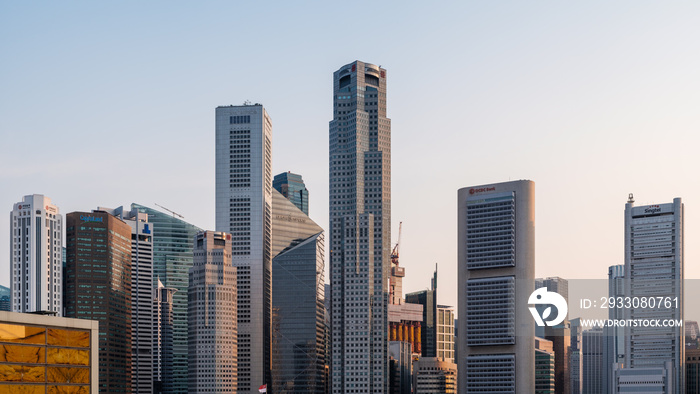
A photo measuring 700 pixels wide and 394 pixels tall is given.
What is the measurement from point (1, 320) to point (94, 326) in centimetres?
1039

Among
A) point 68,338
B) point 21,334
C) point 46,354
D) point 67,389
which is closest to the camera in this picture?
point 21,334

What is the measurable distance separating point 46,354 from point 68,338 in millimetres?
2602

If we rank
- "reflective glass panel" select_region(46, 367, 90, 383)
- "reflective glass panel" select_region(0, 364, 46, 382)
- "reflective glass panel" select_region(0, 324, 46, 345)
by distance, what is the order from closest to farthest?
"reflective glass panel" select_region(0, 364, 46, 382) → "reflective glass panel" select_region(0, 324, 46, 345) → "reflective glass panel" select_region(46, 367, 90, 383)

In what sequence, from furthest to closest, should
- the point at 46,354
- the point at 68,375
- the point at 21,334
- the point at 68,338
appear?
1. the point at 68,338
2. the point at 68,375
3. the point at 46,354
4. the point at 21,334

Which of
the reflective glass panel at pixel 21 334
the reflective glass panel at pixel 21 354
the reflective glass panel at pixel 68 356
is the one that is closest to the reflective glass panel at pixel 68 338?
the reflective glass panel at pixel 68 356

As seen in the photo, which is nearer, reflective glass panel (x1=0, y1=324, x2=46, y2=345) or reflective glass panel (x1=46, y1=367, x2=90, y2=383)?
reflective glass panel (x1=0, y1=324, x2=46, y2=345)

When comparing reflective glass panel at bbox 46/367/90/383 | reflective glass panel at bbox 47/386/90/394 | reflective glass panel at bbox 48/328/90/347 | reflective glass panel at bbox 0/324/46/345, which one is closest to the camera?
reflective glass panel at bbox 0/324/46/345

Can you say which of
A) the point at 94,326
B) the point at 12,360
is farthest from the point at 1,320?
the point at 94,326

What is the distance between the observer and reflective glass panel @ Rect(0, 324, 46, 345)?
74625mm

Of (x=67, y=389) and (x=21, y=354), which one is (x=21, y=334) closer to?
(x=21, y=354)

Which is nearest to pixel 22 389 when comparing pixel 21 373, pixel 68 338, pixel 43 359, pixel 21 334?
pixel 21 373

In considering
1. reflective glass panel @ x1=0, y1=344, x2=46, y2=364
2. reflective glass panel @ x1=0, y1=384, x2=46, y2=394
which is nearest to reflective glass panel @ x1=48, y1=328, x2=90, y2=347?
reflective glass panel @ x1=0, y1=344, x2=46, y2=364

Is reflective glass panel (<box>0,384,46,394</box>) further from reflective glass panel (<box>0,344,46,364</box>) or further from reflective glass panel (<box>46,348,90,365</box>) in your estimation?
reflective glass panel (<box>46,348,90,365</box>)

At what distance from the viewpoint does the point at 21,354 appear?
2985 inches
